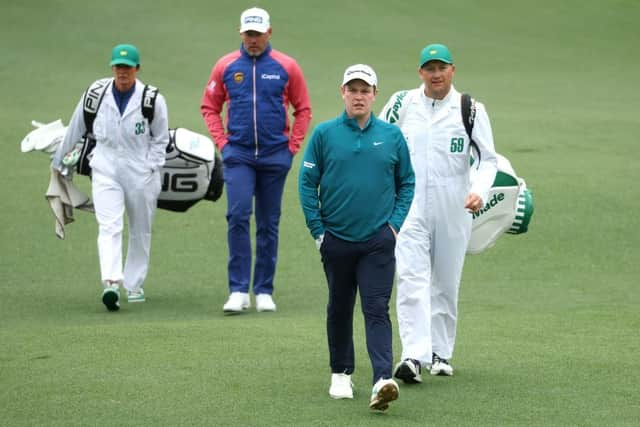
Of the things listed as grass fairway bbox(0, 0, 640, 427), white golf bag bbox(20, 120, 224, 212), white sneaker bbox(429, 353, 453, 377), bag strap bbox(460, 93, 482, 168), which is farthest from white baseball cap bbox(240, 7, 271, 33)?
white sneaker bbox(429, 353, 453, 377)

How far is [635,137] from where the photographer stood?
21375mm

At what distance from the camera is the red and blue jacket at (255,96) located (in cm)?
1185

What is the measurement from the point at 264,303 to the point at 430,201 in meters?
3.23

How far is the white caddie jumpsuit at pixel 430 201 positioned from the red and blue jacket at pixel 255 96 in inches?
116

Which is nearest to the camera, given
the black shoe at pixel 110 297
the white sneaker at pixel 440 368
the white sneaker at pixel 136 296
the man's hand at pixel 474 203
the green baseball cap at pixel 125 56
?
the man's hand at pixel 474 203

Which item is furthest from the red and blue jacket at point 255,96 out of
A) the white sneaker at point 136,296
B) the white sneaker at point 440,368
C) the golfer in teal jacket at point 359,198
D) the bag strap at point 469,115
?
the golfer in teal jacket at point 359,198

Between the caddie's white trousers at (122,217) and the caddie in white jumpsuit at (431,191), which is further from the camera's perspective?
the caddie's white trousers at (122,217)

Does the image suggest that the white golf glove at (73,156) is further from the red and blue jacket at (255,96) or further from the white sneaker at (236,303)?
the white sneaker at (236,303)

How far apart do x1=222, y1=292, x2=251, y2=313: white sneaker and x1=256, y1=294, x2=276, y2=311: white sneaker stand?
10 cm

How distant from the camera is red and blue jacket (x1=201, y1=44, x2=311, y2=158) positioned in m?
11.9

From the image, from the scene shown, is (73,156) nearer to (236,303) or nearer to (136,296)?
(136,296)

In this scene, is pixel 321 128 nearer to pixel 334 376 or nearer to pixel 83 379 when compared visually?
pixel 334 376

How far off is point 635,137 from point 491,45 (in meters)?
8.90

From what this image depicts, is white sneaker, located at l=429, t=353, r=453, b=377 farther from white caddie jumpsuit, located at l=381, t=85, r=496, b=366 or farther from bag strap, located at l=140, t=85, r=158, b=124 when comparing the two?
bag strap, located at l=140, t=85, r=158, b=124
